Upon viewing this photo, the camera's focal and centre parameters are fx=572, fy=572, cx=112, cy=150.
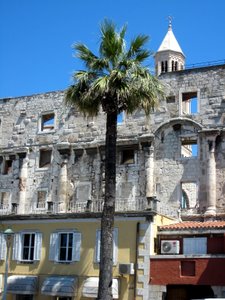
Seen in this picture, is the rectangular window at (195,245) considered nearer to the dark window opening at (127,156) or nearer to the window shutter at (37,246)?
the window shutter at (37,246)

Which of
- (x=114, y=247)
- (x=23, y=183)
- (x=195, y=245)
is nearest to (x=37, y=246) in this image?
(x=114, y=247)

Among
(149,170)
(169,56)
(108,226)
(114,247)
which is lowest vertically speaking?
(114,247)

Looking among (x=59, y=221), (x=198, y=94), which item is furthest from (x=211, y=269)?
(x=198, y=94)

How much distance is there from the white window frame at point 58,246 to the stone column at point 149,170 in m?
8.02

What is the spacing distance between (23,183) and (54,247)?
12.1 metres

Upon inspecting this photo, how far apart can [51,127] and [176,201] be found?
11.4m

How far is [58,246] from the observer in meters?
28.9

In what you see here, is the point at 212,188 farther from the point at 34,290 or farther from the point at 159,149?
the point at 34,290

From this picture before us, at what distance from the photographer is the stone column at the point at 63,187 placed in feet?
124

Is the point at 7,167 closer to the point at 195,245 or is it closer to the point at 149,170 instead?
the point at 149,170

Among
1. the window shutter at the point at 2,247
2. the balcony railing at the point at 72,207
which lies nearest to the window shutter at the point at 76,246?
the balcony railing at the point at 72,207

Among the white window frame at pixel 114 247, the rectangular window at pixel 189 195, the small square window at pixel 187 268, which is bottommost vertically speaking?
the small square window at pixel 187 268

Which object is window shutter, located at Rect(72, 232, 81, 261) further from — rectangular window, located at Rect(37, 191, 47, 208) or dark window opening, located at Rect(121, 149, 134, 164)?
rectangular window, located at Rect(37, 191, 47, 208)

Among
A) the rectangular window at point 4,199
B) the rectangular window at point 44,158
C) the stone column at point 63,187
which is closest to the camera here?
the stone column at point 63,187
